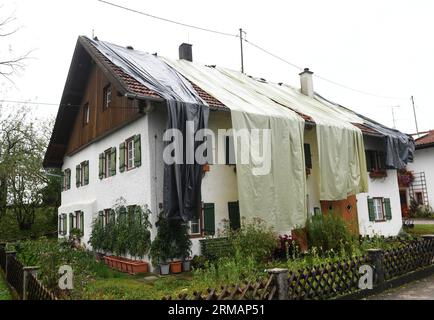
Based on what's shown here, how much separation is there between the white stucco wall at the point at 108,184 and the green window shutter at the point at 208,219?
179 centimetres

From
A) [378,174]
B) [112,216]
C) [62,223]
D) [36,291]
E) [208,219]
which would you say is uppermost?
[378,174]

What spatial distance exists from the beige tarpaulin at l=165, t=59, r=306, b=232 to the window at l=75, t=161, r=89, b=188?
728 cm

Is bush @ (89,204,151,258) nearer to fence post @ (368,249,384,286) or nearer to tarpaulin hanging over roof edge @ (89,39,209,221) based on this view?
tarpaulin hanging over roof edge @ (89,39,209,221)

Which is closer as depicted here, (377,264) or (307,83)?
(377,264)

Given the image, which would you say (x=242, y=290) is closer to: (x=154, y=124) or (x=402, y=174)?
(x=154, y=124)

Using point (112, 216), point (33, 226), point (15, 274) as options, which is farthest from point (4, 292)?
point (33, 226)

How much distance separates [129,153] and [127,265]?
391 centimetres

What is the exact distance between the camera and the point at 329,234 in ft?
35.2

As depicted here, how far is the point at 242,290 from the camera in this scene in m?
5.47

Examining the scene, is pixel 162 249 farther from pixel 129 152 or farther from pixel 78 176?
pixel 78 176

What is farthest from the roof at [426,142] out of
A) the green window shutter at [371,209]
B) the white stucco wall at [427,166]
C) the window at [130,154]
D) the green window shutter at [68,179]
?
the green window shutter at [68,179]

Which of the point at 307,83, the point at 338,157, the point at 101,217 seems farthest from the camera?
the point at 307,83

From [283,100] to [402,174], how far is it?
1408 centimetres

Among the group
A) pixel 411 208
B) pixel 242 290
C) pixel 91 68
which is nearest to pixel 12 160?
Answer: pixel 91 68
